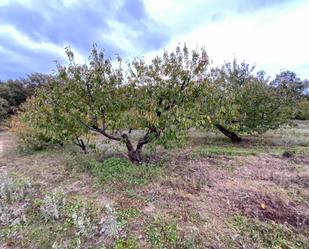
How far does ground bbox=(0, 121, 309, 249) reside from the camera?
A: 3.05 m

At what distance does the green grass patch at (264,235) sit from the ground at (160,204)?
0.5 inches

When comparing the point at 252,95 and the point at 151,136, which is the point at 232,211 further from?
the point at 252,95

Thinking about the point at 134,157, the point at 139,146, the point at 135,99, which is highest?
the point at 135,99

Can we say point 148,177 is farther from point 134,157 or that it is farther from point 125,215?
point 125,215

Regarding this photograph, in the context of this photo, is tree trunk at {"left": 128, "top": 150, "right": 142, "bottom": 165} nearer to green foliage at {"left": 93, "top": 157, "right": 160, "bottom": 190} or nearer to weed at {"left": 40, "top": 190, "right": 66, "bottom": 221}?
green foliage at {"left": 93, "top": 157, "right": 160, "bottom": 190}

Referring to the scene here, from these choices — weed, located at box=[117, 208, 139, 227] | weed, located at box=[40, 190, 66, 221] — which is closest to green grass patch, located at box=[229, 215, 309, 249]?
weed, located at box=[117, 208, 139, 227]

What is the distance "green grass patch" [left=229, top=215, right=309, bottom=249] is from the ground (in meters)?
0.01

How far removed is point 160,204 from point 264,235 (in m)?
1.47

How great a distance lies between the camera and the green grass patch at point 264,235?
9.54 ft

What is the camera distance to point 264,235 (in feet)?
10.0

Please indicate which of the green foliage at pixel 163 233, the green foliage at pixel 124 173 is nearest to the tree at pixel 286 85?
the green foliage at pixel 124 173

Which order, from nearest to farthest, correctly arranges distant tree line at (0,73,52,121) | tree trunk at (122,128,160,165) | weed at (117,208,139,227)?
weed at (117,208,139,227), tree trunk at (122,128,160,165), distant tree line at (0,73,52,121)

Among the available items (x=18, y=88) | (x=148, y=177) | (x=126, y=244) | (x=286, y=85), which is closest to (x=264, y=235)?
(x=126, y=244)

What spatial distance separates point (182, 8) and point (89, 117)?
378cm
